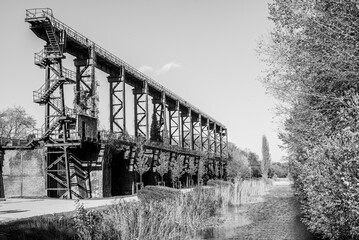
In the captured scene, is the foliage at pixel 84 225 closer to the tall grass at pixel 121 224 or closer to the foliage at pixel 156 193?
the tall grass at pixel 121 224

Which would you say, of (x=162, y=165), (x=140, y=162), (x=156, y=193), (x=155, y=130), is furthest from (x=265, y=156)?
(x=156, y=193)

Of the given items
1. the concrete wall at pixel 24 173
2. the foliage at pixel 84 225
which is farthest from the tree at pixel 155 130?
the foliage at pixel 84 225

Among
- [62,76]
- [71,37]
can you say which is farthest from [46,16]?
[62,76]

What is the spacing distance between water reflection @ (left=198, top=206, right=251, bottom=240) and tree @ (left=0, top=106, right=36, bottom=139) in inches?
1808

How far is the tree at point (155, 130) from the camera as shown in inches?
1748

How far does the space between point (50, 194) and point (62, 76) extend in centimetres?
827

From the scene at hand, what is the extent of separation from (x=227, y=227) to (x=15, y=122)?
1981 inches

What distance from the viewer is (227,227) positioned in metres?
15.1

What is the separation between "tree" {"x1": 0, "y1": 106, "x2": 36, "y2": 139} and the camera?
56.1 metres

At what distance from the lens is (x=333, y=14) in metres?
8.50

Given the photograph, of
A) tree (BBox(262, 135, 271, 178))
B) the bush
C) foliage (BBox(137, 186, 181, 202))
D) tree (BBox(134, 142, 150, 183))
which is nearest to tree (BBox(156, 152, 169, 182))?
tree (BBox(134, 142, 150, 183))

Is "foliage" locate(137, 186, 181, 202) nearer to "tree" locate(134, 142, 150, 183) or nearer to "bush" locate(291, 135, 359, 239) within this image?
"bush" locate(291, 135, 359, 239)

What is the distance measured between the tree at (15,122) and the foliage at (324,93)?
5290 centimetres

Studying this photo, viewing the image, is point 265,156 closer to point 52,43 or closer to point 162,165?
point 162,165
